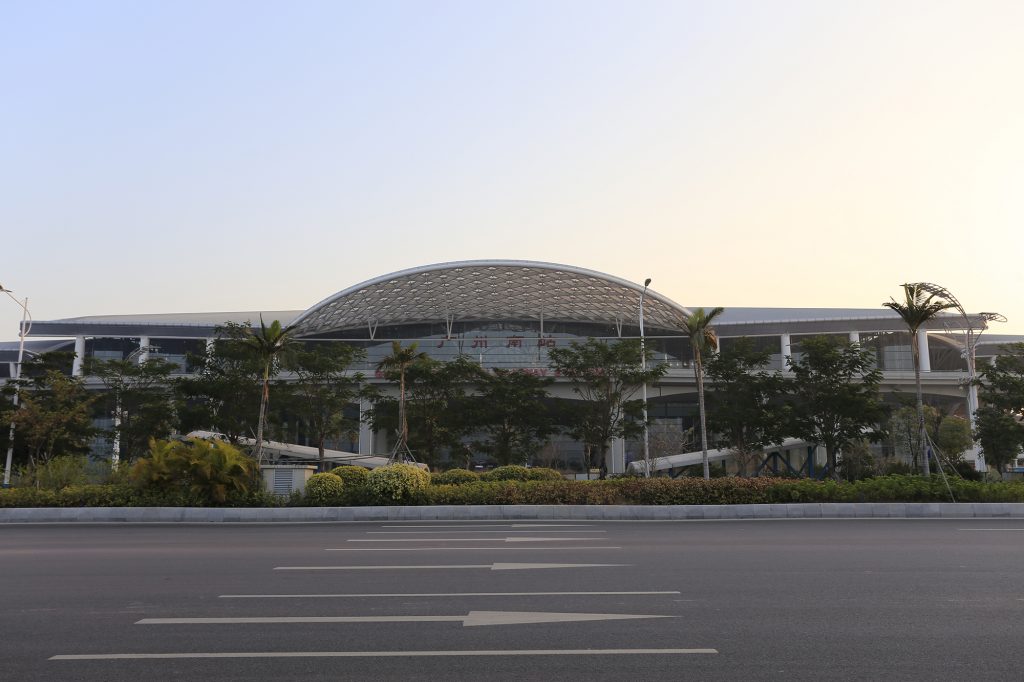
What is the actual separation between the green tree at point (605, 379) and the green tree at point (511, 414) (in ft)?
7.01

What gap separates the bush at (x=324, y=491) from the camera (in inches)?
895

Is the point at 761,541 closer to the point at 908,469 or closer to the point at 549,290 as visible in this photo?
the point at 908,469

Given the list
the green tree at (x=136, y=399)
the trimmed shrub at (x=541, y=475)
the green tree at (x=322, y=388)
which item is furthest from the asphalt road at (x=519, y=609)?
the green tree at (x=136, y=399)

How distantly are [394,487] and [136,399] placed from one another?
24.0 metres

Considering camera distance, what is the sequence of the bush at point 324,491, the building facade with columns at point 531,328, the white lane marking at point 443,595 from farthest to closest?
the building facade with columns at point 531,328, the bush at point 324,491, the white lane marking at point 443,595

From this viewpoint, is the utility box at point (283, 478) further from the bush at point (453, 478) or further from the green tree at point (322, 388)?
the green tree at point (322, 388)

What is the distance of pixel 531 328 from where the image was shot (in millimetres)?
72625

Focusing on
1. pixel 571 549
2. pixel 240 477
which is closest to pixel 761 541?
pixel 571 549

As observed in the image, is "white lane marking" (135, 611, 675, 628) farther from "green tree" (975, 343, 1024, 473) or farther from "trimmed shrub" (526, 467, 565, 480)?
"green tree" (975, 343, 1024, 473)

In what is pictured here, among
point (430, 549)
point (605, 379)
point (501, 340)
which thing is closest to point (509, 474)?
point (605, 379)

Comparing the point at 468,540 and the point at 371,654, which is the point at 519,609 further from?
the point at 468,540

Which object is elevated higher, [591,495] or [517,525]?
[591,495]

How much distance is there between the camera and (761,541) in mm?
14516

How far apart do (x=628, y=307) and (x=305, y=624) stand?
5854 cm
